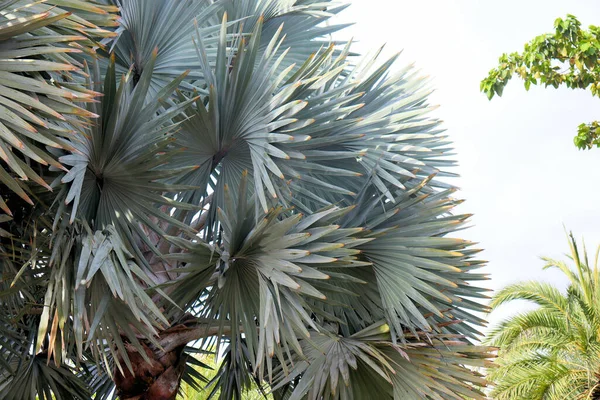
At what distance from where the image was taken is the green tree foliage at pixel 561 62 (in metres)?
9.20

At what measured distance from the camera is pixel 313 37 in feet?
19.3

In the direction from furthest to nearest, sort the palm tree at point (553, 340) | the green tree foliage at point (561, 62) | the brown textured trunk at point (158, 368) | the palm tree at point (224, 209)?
the palm tree at point (553, 340)
the green tree foliage at point (561, 62)
the brown textured trunk at point (158, 368)
the palm tree at point (224, 209)

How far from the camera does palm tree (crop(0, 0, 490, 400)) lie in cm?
379

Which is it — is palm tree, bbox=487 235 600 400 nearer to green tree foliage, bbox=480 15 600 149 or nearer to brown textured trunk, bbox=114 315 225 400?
green tree foliage, bbox=480 15 600 149

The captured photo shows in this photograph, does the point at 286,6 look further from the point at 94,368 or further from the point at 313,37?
the point at 94,368

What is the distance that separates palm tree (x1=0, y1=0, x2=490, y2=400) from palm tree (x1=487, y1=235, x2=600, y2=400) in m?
7.62

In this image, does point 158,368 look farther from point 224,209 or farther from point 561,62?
point 561,62

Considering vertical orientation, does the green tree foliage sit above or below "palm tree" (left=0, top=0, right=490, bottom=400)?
above

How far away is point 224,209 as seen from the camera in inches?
183

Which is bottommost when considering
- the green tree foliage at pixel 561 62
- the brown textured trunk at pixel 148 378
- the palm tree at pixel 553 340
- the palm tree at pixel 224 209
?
the palm tree at pixel 553 340

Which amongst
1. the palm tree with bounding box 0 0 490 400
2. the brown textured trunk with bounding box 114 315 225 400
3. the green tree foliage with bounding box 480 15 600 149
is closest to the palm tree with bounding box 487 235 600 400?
the green tree foliage with bounding box 480 15 600 149

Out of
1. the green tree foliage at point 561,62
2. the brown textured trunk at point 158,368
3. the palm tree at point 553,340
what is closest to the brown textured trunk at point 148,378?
the brown textured trunk at point 158,368

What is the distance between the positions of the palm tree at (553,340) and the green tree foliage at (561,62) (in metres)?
3.69

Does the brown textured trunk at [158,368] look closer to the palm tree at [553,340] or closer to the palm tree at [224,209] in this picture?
the palm tree at [224,209]
